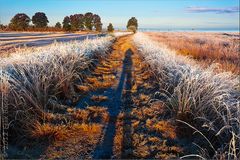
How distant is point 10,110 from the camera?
394 cm

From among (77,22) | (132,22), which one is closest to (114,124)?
(77,22)

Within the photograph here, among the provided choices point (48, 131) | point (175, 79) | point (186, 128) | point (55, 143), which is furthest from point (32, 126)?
point (175, 79)

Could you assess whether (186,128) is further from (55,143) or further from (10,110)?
(10,110)

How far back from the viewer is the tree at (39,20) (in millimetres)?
76625

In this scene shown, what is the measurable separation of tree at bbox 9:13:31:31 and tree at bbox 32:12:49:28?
148 inches

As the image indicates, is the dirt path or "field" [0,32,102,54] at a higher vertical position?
"field" [0,32,102,54]

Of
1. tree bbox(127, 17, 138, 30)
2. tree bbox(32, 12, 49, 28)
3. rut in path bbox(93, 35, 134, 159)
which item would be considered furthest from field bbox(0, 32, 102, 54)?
tree bbox(127, 17, 138, 30)

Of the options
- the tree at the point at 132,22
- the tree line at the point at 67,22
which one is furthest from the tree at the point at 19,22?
the tree at the point at 132,22

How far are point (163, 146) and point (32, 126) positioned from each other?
181cm

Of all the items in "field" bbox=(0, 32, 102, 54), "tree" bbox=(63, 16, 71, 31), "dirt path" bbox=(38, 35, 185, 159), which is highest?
"tree" bbox=(63, 16, 71, 31)

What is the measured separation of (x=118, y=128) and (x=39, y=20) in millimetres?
78554

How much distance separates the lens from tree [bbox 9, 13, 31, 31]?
6647cm

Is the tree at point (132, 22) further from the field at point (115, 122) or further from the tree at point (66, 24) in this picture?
the field at point (115, 122)

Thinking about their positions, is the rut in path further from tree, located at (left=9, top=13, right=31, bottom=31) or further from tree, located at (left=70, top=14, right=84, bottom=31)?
tree, located at (left=70, top=14, right=84, bottom=31)
